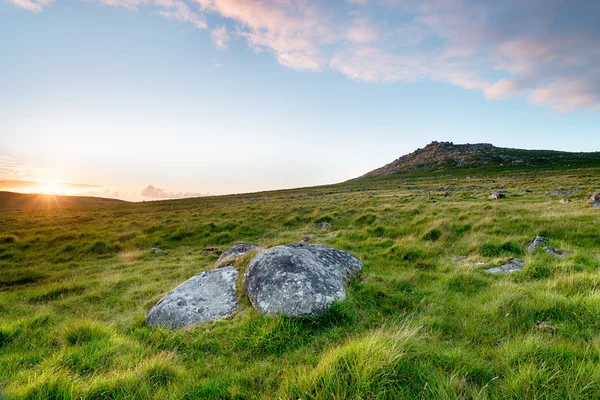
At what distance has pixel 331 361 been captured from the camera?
3375 millimetres

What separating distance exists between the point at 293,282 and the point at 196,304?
98.4 inches

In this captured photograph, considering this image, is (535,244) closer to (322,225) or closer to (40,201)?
(322,225)

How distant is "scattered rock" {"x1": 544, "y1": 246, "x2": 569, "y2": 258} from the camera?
8.82 m

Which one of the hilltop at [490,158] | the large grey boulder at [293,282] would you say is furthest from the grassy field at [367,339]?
the hilltop at [490,158]

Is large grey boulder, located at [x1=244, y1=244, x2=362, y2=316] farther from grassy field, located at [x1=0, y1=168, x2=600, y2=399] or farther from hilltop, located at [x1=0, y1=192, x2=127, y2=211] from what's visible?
hilltop, located at [x1=0, y1=192, x2=127, y2=211]

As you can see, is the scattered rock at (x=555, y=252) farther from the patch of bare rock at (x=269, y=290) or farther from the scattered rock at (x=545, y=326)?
the patch of bare rock at (x=269, y=290)

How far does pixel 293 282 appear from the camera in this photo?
5891 millimetres

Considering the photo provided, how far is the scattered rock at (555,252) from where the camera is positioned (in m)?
8.82

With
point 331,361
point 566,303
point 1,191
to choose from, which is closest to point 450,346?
point 331,361

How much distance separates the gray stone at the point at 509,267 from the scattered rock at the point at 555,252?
1.25 metres

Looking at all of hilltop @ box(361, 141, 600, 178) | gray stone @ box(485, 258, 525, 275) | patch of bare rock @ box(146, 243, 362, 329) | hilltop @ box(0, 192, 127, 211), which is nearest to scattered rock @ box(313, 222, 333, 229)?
gray stone @ box(485, 258, 525, 275)

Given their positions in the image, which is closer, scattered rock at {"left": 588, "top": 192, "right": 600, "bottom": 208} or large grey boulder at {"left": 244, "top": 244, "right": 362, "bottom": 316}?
large grey boulder at {"left": 244, "top": 244, "right": 362, "bottom": 316}

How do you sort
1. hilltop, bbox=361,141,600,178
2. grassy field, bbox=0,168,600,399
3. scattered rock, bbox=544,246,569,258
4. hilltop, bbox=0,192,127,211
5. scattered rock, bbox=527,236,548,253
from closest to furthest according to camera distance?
grassy field, bbox=0,168,600,399, scattered rock, bbox=544,246,569,258, scattered rock, bbox=527,236,548,253, hilltop, bbox=0,192,127,211, hilltop, bbox=361,141,600,178

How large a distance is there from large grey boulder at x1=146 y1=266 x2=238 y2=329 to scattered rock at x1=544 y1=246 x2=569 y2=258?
9.88 meters
